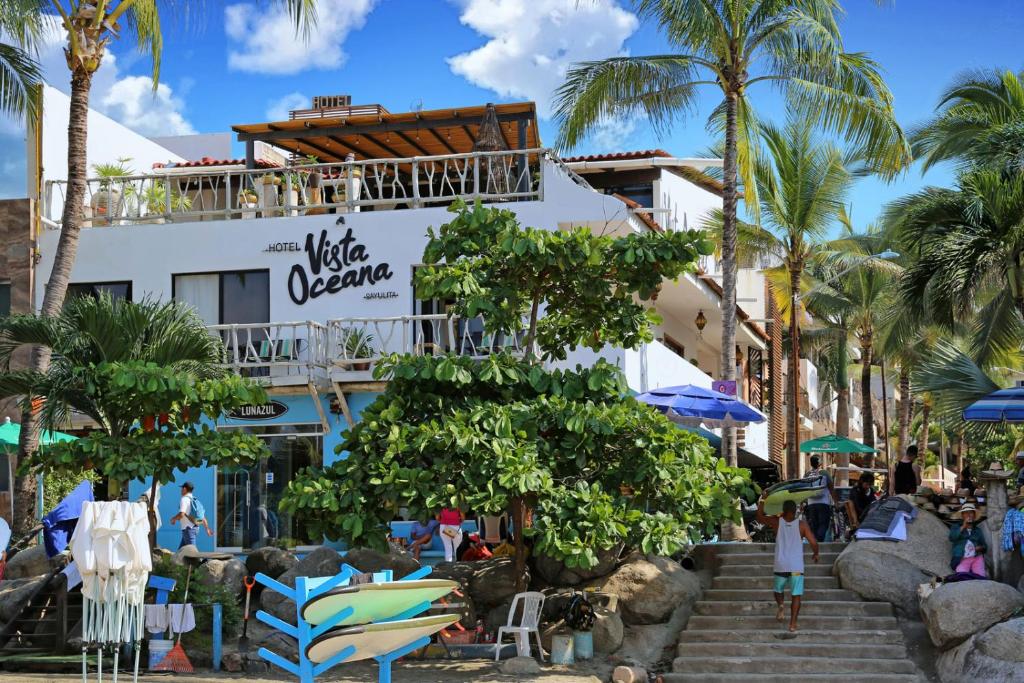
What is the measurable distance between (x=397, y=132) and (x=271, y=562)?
10.1 m

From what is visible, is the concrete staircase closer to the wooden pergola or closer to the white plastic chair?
the white plastic chair

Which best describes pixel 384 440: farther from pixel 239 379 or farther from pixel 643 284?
pixel 643 284

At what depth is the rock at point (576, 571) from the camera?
16.7 meters

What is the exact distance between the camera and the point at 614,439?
15.6m

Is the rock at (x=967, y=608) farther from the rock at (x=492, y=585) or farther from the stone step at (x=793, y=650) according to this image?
the rock at (x=492, y=585)

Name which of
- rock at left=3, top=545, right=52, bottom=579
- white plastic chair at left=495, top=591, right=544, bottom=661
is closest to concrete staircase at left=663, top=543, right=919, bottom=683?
white plastic chair at left=495, top=591, right=544, bottom=661

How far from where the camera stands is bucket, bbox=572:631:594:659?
15422 mm

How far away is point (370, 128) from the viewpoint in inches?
977

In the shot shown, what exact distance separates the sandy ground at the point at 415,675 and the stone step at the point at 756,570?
3.13 meters

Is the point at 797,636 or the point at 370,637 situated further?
the point at 797,636

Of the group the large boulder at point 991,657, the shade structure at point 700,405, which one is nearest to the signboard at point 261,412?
the shade structure at point 700,405

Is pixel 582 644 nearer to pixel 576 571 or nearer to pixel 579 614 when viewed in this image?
pixel 579 614

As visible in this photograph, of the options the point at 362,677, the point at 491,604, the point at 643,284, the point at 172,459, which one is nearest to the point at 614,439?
the point at 643,284

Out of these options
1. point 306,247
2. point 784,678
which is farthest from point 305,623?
point 306,247
